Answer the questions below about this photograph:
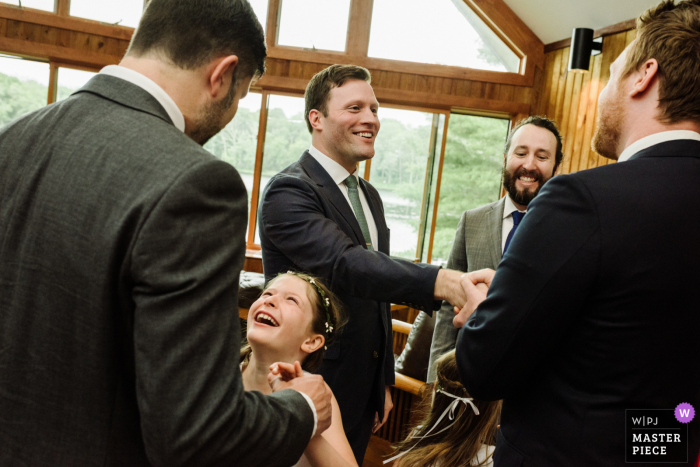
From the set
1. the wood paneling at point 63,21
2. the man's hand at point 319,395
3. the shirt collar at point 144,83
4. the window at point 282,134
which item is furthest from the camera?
the window at point 282,134

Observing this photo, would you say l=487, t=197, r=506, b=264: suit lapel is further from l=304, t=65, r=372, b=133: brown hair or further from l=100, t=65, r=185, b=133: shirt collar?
l=100, t=65, r=185, b=133: shirt collar

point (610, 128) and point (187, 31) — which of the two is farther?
point (610, 128)

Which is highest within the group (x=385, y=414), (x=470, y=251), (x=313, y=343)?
(x=470, y=251)

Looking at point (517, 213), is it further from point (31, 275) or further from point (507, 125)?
point (507, 125)

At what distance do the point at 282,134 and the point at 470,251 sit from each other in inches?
189

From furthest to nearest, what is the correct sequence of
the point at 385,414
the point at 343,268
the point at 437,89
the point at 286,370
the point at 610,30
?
the point at 437,89
the point at 610,30
the point at 385,414
the point at 343,268
the point at 286,370

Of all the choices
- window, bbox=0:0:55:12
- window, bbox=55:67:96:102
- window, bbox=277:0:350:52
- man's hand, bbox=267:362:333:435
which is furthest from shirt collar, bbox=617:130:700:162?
window, bbox=0:0:55:12

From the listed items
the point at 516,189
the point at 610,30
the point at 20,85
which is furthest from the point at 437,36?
the point at 516,189

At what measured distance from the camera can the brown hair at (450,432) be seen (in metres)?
1.81

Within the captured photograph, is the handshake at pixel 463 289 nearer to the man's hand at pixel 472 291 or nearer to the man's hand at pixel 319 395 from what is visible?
the man's hand at pixel 472 291

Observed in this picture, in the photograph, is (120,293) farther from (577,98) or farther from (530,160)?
(577,98)

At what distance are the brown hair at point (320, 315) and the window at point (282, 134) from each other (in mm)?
5046

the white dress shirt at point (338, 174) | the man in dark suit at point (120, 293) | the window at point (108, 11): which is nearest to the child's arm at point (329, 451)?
the man in dark suit at point (120, 293)

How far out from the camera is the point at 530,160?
2.57 m
